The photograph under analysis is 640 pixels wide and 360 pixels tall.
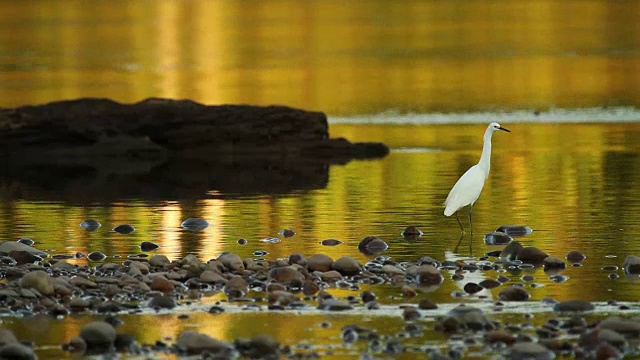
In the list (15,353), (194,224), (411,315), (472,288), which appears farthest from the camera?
Result: (194,224)

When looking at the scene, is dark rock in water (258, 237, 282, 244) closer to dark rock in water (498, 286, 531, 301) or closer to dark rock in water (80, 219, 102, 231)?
dark rock in water (80, 219, 102, 231)

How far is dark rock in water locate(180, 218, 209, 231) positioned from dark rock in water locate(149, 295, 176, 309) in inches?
330

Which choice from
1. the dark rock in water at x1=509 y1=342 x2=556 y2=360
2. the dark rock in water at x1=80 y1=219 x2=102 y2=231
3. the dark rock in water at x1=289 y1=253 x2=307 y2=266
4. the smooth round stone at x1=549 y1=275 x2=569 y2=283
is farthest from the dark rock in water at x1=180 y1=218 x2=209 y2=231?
the dark rock in water at x1=509 y1=342 x2=556 y2=360

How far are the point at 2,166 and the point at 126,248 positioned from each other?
1805 centimetres

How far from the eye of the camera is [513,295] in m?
19.9

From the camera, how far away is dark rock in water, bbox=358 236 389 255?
24.7m

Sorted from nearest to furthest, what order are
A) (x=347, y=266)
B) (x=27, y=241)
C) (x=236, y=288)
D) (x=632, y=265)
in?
(x=236, y=288), (x=347, y=266), (x=632, y=265), (x=27, y=241)

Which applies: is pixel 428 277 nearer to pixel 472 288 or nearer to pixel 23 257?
pixel 472 288

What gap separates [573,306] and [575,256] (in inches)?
167

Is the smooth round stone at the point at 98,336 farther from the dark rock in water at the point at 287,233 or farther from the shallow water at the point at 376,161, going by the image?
the dark rock in water at the point at 287,233

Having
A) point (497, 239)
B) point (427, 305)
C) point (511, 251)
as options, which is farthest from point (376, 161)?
point (427, 305)

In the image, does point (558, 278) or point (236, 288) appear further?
point (558, 278)

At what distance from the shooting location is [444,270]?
73.8ft

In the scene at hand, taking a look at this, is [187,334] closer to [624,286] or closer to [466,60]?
[624,286]
